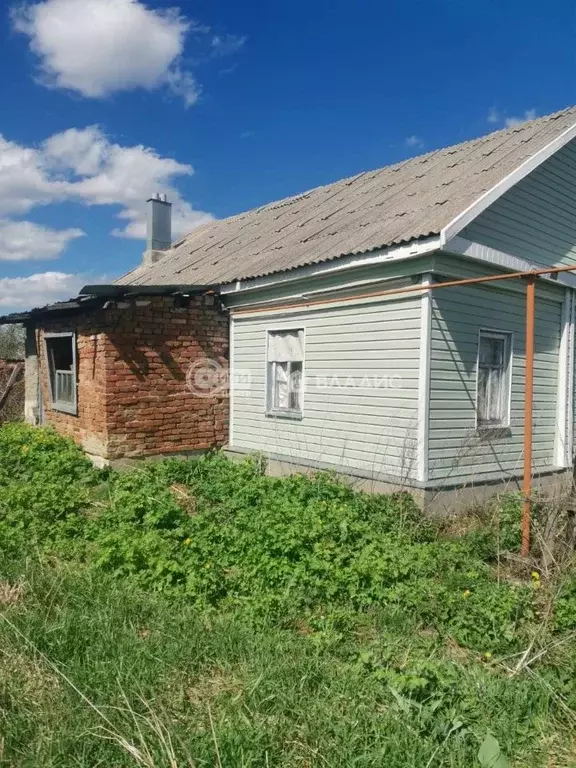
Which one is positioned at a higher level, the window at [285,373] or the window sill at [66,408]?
the window at [285,373]

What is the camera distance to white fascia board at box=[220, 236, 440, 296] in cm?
→ 654

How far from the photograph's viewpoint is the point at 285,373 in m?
8.97

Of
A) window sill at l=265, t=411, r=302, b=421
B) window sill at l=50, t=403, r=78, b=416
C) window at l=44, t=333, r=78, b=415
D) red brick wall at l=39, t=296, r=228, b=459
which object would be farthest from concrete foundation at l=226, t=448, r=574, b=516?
window at l=44, t=333, r=78, b=415

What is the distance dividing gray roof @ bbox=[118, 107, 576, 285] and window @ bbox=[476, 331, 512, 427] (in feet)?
6.10

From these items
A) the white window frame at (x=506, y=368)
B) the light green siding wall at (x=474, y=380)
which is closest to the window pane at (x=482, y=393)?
the white window frame at (x=506, y=368)

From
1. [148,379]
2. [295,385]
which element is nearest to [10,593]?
[148,379]

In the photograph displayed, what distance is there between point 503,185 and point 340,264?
2.22 m

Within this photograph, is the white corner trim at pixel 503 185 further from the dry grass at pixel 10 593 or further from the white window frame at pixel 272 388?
the dry grass at pixel 10 593

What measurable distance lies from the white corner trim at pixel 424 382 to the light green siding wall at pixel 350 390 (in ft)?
0.24

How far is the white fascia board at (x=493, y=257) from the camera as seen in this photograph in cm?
670

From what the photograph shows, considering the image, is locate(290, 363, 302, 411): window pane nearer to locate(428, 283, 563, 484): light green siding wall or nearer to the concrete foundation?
the concrete foundation

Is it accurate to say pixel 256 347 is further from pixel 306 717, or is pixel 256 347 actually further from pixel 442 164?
pixel 306 717
